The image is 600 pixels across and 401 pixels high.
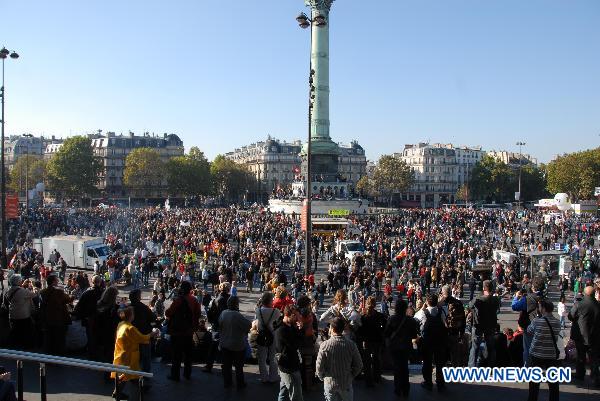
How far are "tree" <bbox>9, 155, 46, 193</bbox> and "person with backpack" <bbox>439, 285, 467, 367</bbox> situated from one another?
86.9 metres

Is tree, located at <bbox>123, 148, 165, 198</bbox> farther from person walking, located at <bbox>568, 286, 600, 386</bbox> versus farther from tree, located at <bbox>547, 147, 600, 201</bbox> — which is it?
person walking, located at <bbox>568, 286, 600, 386</bbox>

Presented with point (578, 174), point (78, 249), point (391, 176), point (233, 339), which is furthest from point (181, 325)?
point (391, 176)

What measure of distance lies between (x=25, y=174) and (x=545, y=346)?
3645 inches

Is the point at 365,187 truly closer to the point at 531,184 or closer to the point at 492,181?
the point at 492,181

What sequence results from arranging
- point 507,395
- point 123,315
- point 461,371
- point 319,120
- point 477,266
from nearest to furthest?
point 123,315 → point 507,395 → point 461,371 → point 477,266 → point 319,120

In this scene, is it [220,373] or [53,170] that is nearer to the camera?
[220,373]

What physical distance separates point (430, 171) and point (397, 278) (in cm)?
9969

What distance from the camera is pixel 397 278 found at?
2238 cm

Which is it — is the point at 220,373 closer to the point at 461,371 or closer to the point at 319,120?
the point at 461,371

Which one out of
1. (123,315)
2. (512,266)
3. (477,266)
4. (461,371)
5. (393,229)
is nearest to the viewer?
(123,315)

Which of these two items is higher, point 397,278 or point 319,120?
point 319,120

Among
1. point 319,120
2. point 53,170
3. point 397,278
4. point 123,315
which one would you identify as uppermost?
point 319,120

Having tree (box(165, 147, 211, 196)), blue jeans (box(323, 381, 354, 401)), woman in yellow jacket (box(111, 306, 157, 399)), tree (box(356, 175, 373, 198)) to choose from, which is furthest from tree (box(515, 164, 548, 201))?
woman in yellow jacket (box(111, 306, 157, 399))

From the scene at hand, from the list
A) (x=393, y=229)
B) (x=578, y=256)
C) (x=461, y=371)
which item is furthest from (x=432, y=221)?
(x=461, y=371)
